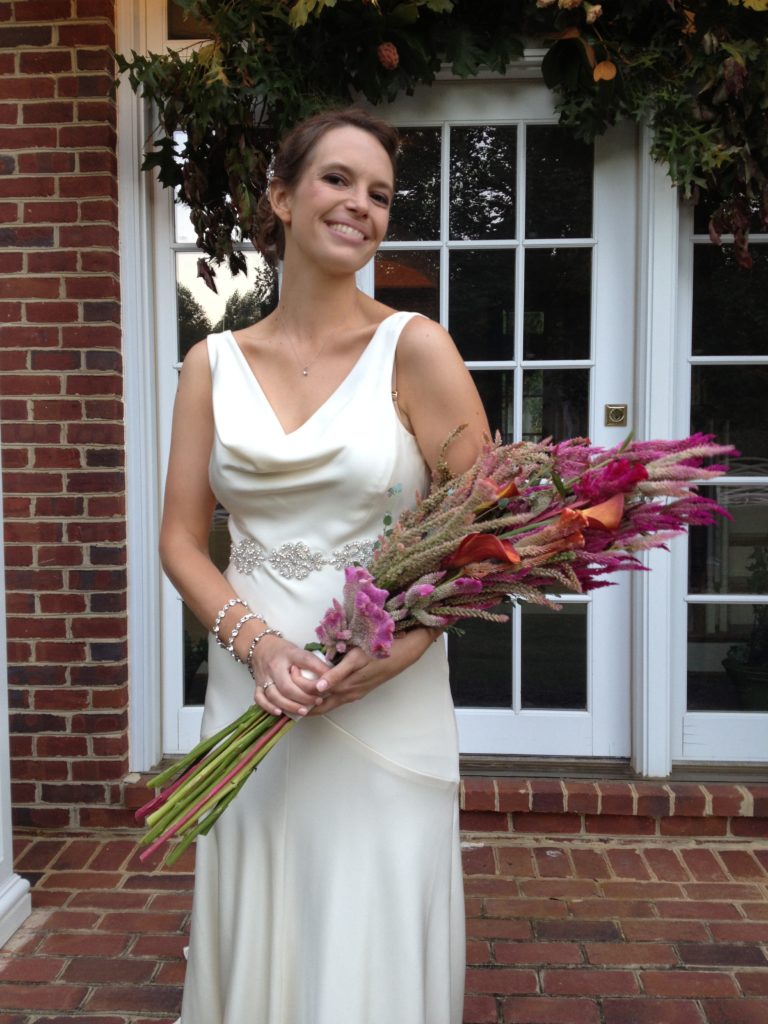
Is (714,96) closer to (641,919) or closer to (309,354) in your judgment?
(309,354)

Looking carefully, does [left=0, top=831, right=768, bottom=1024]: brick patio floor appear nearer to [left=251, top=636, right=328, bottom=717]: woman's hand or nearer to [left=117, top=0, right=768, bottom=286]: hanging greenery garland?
[left=251, top=636, right=328, bottom=717]: woman's hand

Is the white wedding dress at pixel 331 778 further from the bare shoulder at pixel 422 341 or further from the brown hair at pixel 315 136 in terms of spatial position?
the brown hair at pixel 315 136

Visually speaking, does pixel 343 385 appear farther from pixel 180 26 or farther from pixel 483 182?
pixel 180 26

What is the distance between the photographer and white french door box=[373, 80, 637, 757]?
367 cm

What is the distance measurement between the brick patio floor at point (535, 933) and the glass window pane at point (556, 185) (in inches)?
91.3

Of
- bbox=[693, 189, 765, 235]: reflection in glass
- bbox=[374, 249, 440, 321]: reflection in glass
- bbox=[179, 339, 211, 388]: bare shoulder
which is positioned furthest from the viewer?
bbox=[374, 249, 440, 321]: reflection in glass

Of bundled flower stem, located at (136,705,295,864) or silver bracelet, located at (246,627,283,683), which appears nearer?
bundled flower stem, located at (136,705,295,864)

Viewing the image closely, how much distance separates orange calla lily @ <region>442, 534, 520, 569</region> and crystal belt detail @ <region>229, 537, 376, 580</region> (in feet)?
0.92

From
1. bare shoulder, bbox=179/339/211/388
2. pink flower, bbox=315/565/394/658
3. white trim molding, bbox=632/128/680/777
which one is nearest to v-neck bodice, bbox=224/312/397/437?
bare shoulder, bbox=179/339/211/388

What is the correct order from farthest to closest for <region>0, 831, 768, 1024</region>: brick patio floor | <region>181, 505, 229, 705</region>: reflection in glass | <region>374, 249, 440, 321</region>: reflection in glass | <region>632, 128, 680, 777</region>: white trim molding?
<region>181, 505, 229, 705</region>: reflection in glass → <region>374, 249, 440, 321</region>: reflection in glass → <region>632, 128, 680, 777</region>: white trim molding → <region>0, 831, 768, 1024</region>: brick patio floor

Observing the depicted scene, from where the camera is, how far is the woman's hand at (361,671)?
5.11 feet

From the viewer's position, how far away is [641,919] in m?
3.03

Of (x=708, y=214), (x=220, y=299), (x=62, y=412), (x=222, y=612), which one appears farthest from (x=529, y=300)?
(x=222, y=612)

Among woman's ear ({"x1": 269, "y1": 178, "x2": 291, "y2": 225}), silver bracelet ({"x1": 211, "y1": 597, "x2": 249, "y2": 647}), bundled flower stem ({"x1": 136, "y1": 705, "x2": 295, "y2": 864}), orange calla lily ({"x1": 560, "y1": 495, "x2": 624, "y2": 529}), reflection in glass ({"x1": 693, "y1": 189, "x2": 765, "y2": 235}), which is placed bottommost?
bundled flower stem ({"x1": 136, "y1": 705, "x2": 295, "y2": 864})
